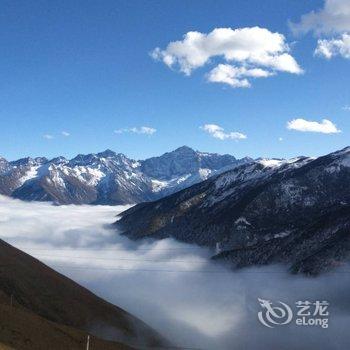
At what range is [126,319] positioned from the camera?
632ft

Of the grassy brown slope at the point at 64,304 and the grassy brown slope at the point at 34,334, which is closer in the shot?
the grassy brown slope at the point at 34,334

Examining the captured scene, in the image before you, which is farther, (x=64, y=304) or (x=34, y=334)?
(x=64, y=304)

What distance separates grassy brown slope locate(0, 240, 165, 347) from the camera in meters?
165

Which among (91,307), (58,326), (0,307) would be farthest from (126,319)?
(0,307)

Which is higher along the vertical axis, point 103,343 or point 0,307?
point 0,307

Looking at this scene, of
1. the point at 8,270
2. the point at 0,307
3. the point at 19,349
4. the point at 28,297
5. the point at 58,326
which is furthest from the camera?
the point at 8,270

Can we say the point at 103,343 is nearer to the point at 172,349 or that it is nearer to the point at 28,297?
the point at 28,297

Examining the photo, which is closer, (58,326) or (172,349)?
(58,326)

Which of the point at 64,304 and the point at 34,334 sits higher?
the point at 64,304

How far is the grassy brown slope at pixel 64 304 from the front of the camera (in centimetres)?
16512

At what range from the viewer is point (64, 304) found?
17688cm

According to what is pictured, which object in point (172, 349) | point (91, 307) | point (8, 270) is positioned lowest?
point (172, 349)

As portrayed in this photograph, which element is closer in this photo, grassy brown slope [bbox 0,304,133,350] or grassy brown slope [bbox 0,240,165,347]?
grassy brown slope [bbox 0,304,133,350]

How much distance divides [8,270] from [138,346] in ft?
183
